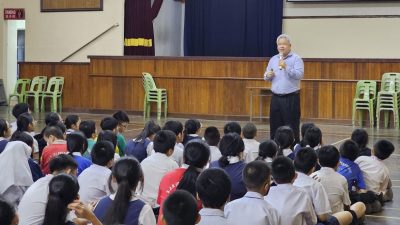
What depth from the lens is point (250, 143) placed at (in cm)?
513

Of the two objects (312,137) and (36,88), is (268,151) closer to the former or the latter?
(312,137)

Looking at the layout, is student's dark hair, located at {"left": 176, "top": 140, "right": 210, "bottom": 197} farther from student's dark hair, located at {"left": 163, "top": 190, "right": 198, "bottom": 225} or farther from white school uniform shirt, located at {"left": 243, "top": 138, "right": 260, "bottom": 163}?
white school uniform shirt, located at {"left": 243, "top": 138, "right": 260, "bottom": 163}

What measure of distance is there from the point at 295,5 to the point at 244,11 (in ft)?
4.01

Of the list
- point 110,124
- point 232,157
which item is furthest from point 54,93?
point 232,157

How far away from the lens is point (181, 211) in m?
2.14

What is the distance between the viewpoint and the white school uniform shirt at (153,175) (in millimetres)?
3900

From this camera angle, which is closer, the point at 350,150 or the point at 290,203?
the point at 290,203

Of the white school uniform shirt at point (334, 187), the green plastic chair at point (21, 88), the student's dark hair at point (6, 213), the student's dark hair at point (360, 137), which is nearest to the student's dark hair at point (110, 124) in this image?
the student's dark hair at point (360, 137)

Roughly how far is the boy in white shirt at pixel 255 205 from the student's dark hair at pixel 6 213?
0.95 meters

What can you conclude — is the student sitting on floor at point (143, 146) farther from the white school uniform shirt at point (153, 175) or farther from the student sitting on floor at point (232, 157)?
the student sitting on floor at point (232, 157)

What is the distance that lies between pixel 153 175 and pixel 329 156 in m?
1.08

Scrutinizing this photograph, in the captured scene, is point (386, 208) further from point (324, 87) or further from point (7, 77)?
point (7, 77)

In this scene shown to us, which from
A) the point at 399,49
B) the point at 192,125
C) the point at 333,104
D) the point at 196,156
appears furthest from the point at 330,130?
the point at 196,156

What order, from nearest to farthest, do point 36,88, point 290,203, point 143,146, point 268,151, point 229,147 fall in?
point 290,203 → point 229,147 → point 268,151 → point 143,146 → point 36,88
